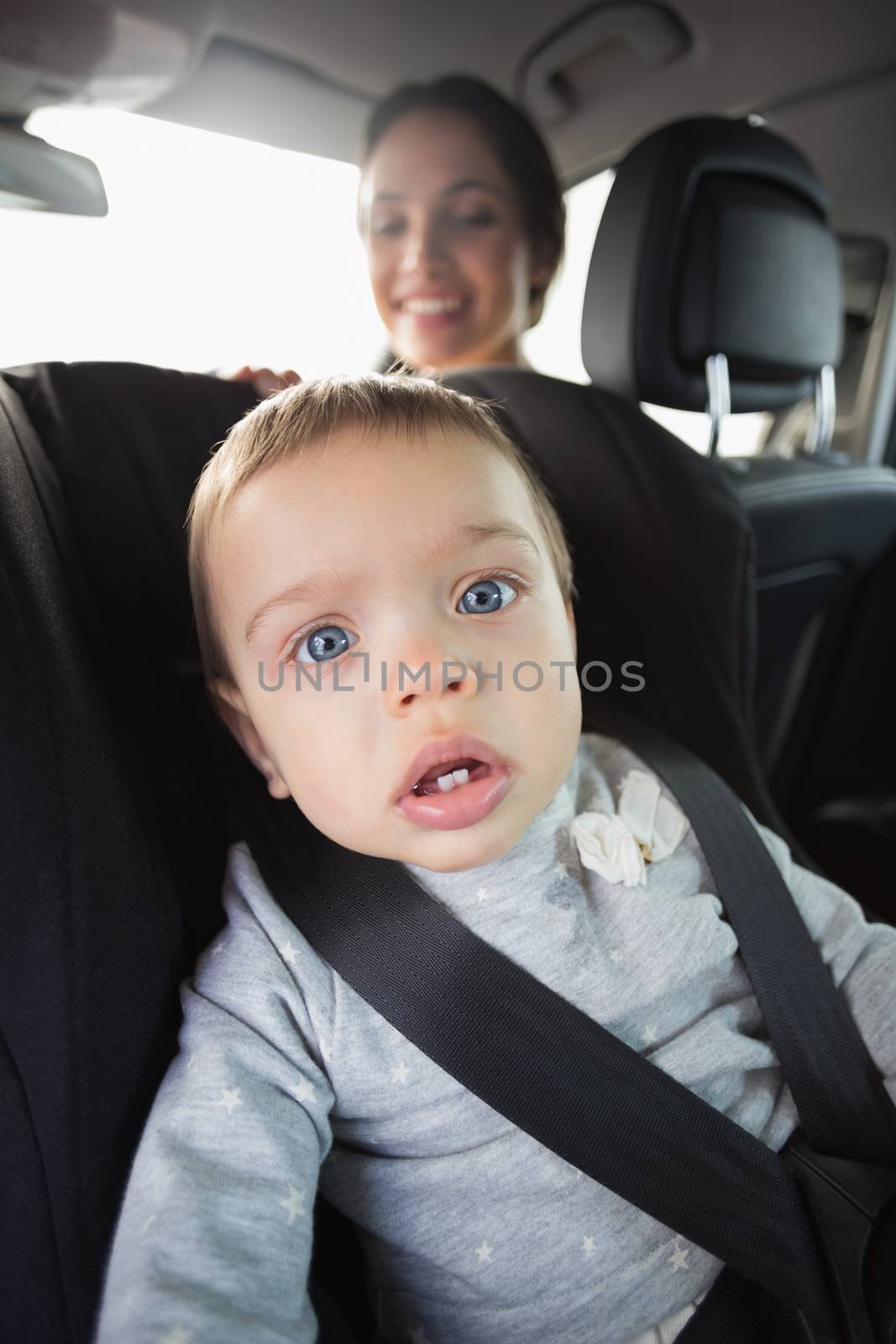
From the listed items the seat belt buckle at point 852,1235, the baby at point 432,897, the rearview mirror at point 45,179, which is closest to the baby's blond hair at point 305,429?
the baby at point 432,897

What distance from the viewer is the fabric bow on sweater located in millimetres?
807

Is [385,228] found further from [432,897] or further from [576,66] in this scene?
[432,897]

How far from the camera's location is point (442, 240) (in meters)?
1.59

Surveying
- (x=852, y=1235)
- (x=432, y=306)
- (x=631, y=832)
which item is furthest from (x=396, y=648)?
(x=432, y=306)

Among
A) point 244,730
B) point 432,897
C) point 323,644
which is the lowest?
point 432,897

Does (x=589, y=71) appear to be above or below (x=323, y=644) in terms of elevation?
above

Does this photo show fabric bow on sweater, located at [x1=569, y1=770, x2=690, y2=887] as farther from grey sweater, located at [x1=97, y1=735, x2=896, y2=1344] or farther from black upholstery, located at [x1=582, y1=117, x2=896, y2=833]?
black upholstery, located at [x1=582, y1=117, x2=896, y2=833]

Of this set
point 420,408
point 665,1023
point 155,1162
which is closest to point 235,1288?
point 155,1162

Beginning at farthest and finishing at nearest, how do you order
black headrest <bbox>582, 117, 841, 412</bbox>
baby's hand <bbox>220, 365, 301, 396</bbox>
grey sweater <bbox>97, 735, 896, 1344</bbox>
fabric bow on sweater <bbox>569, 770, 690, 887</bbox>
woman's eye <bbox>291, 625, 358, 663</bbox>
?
black headrest <bbox>582, 117, 841, 412</bbox>, baby's hand <bbox>220, 365, 301, 396</bbox>, fabric bow on sweater <bbox>569, 770, 690, 887</bbox>, woman's eye <bbox>291, 625, 358, 663</bbox>, grey sweater <bbox>97, 735, 896, 1344</bbox>

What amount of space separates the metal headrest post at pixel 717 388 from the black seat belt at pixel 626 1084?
2.71 ft

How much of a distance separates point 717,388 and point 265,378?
679mm

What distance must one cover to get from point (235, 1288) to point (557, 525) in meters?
0.71

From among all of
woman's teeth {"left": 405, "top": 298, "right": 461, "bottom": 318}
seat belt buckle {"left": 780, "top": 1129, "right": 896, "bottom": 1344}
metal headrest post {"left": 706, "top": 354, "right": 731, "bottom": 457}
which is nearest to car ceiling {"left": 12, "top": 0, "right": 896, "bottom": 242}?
woman's teeth {"left": 405, "top": 298, "right": 461, "bottom": 318}

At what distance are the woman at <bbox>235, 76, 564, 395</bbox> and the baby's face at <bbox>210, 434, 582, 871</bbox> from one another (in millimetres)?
944
